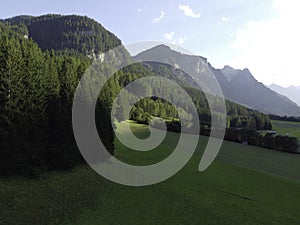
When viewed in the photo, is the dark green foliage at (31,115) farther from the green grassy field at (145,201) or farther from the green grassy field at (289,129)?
the green grassy field at (289,129)

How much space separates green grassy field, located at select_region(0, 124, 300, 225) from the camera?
24.5 m

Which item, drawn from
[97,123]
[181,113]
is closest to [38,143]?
[97,123]

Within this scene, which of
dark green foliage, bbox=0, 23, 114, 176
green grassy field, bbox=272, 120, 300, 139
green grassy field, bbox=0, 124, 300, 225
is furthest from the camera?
green grassy field, bbox=272, 120, 300, 139

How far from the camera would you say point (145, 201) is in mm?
30016

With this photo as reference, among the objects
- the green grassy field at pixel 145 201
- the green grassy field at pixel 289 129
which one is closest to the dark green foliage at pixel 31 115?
the green grassy field at pixel 145 201

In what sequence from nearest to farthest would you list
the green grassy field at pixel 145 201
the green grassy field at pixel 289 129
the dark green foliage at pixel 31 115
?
the green grassy field at pixel 145 201
the dark green foliage at pixel 31 115
the green grassy field at pixel 289 129

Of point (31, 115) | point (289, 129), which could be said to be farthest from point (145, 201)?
point (289, 129)

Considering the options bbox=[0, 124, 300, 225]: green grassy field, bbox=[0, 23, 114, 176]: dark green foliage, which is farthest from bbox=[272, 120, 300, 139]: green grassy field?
bbox=[0, 23, 114, 176]: dark green foliage

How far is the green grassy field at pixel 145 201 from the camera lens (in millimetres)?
24547

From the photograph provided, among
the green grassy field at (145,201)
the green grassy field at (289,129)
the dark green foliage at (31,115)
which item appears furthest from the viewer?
the green grassy field at (289,129)

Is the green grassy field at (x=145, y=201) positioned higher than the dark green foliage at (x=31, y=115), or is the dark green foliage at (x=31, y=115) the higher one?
the dark green foliage at (x=31, y=115)

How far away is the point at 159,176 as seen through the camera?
3962 centimetres

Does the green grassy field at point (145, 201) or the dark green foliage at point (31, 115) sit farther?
the dark green foliage at point (31, 115)

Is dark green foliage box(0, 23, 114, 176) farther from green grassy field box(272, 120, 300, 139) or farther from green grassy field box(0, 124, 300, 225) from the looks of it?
green grassy field box(272, 120, 300, 139)
